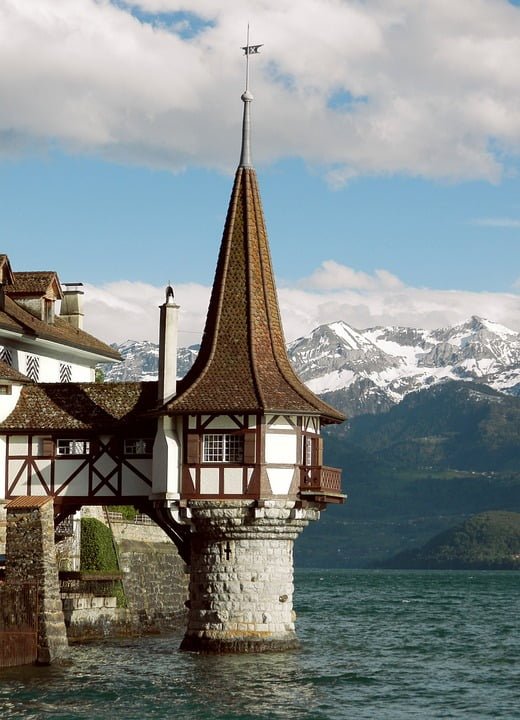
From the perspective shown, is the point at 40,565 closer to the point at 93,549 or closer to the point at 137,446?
the point at 137,446

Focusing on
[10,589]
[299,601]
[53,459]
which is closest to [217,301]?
[53,459]

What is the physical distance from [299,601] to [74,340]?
60221 millimetres

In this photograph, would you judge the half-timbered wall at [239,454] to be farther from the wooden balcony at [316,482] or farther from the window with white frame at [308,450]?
the window with white frame at [308,450]

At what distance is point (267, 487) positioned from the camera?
51.9 m

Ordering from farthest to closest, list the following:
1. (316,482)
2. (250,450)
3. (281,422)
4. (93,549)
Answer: (93,549) → (316,482) → (281,422) → (250,450)

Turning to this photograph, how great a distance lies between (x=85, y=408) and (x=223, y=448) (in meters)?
5.60

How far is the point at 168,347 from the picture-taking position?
172ft

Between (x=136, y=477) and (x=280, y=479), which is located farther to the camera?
(x=136, y=477)

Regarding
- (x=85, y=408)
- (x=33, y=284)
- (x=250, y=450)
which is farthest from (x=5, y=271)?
(x=250, y=450)

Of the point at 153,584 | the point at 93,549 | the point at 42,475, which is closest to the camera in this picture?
the point at 42,475

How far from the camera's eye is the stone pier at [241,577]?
169 feet

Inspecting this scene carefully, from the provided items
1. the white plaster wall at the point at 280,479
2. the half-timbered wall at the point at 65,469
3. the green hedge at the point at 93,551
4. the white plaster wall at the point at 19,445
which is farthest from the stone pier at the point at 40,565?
the green hedge at the point at 93,551

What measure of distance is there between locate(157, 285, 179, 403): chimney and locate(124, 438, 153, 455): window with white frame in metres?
2.38

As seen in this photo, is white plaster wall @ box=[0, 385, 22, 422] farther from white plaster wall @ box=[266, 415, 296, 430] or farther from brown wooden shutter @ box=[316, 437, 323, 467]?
brown wooden shutter @ box=[316, 437, 323, 467]
